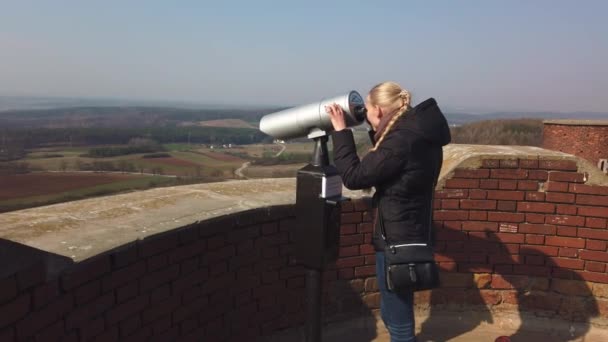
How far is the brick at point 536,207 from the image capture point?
11.2ft

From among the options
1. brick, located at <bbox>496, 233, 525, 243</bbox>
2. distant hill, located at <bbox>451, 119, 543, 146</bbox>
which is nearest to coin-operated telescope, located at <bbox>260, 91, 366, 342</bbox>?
brick, located at <bbox>496, 233, 525, 243</bbox>

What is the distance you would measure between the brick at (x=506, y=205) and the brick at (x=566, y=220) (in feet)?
0.81

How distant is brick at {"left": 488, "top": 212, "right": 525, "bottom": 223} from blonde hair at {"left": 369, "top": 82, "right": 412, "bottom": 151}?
162 cm

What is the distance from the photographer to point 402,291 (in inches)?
87.8

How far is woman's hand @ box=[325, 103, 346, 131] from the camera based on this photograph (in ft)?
7.02

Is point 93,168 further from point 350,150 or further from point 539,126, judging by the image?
point 350,150

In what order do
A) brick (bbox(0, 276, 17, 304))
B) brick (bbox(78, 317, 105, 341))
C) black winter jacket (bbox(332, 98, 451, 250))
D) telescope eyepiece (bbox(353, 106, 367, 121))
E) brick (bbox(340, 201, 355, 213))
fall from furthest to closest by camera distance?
brick (bbox(340, 201, 355, 213)) < telescope eyepiece (bbox(353, 106, 367, 121)) < black winter jacket (bbox(332, 98, 451, 250)) < brick (bbox(78, 317, 105, 341)) < brick (bbox(0, 276, 17, 304))

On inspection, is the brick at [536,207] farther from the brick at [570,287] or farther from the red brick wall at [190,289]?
the red brick wall at [190,289]

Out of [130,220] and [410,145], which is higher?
[410,145]

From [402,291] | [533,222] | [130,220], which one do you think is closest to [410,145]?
[402,291]

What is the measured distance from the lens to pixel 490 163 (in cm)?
340

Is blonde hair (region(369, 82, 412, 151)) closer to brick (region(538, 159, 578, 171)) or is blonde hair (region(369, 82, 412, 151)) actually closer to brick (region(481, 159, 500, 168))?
brick (region(481, 159, 500, 168))

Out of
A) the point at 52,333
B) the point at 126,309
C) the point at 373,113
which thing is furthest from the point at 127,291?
the point at 373,113

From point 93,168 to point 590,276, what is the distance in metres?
23.5
